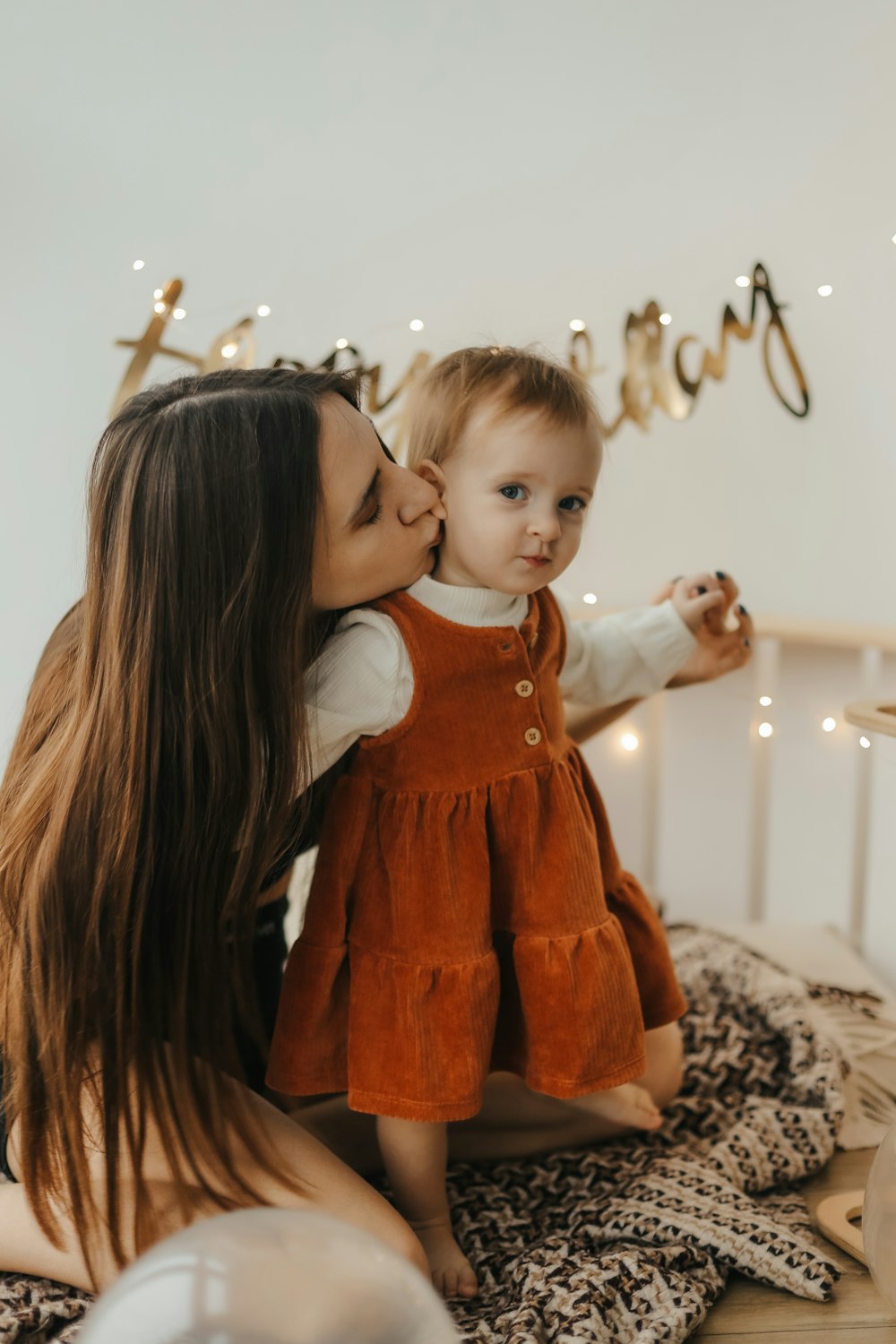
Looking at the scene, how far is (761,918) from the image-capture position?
5.87ft

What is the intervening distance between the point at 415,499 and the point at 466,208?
35.9 inches

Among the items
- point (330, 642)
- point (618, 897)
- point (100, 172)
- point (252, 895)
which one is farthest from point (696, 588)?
point (100, 172)

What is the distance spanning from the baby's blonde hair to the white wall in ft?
2.48

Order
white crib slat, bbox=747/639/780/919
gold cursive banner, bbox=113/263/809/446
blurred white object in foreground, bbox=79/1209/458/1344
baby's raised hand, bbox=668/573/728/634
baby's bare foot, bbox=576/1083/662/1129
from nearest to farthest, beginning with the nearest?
blurred white object in foreground, bbox=79/1209/458/1344
baby's bare foot, bbox=576/1083/662/1129
baby's raised hand, bbox=668/573/728/634
gold cursive banner, bbox=113/263/809/446
white crib slat, bbox=747/639/780/919

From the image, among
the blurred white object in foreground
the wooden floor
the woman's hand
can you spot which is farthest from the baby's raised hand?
the blurred white object in foreground

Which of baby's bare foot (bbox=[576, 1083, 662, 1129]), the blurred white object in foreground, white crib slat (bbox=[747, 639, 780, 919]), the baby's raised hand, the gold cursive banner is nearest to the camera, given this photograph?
the blurred white object in foreground

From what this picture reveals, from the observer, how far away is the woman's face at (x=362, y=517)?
2.90ft

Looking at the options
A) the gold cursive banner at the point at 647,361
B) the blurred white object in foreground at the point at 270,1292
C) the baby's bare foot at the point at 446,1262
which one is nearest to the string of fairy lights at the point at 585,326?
the gold cursive banner at the point at 647,361

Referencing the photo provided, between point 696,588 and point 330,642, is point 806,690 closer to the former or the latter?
point 696,588

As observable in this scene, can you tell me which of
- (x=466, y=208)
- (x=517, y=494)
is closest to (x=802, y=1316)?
(x=517, y=494)

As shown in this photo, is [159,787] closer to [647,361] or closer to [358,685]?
[358,685]

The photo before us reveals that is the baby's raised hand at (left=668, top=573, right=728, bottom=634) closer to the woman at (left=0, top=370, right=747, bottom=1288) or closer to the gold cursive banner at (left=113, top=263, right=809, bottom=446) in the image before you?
the woman at (left=0, top=370, right=747, bottom=1288)

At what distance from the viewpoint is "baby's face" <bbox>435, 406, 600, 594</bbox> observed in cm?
89

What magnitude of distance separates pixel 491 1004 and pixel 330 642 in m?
0.33
